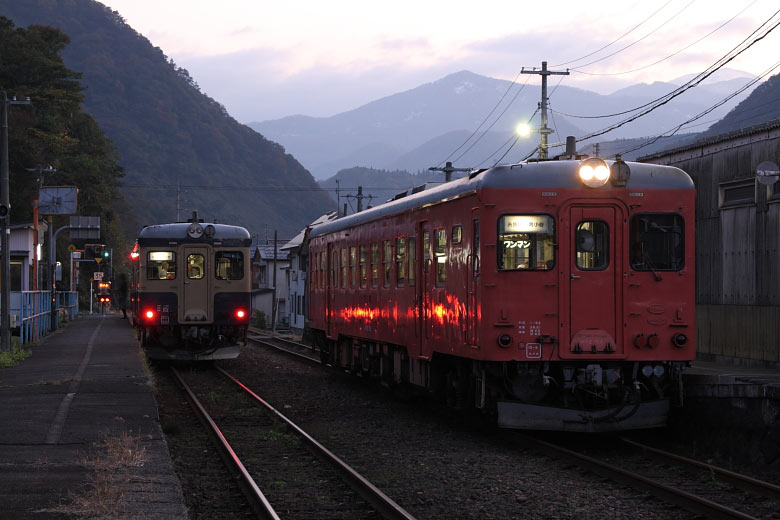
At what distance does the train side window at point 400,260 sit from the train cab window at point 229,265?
812cm

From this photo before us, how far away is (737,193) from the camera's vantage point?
634 inches

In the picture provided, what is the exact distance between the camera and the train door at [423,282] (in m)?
Result: 13.1

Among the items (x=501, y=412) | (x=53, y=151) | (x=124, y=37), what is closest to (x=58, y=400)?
(x=501, y=412)

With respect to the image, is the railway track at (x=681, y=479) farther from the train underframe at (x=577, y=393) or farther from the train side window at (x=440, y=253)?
the train side window at (x=440, y=253)

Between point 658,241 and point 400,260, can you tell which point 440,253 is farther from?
point 658,241

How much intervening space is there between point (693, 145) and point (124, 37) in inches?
4979

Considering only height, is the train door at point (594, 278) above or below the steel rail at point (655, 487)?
above

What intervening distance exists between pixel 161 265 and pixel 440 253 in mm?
10557

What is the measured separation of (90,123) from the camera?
225 feet

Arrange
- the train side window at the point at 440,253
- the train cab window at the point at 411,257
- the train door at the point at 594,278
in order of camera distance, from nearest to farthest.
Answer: the train door at the point at 594,278, the train side window at the point at 440,253, the train cab window at the point at 411,257

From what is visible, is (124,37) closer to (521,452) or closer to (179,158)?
(179,158)

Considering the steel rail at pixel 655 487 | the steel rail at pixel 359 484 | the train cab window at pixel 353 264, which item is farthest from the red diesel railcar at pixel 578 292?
the train cab window at pixel 353 264

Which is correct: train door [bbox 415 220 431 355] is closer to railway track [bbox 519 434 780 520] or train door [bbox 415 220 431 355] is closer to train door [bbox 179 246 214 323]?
railway track [bbox 519 434 780 520]

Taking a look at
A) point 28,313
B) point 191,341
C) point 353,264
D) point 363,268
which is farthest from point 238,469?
point 28,313
